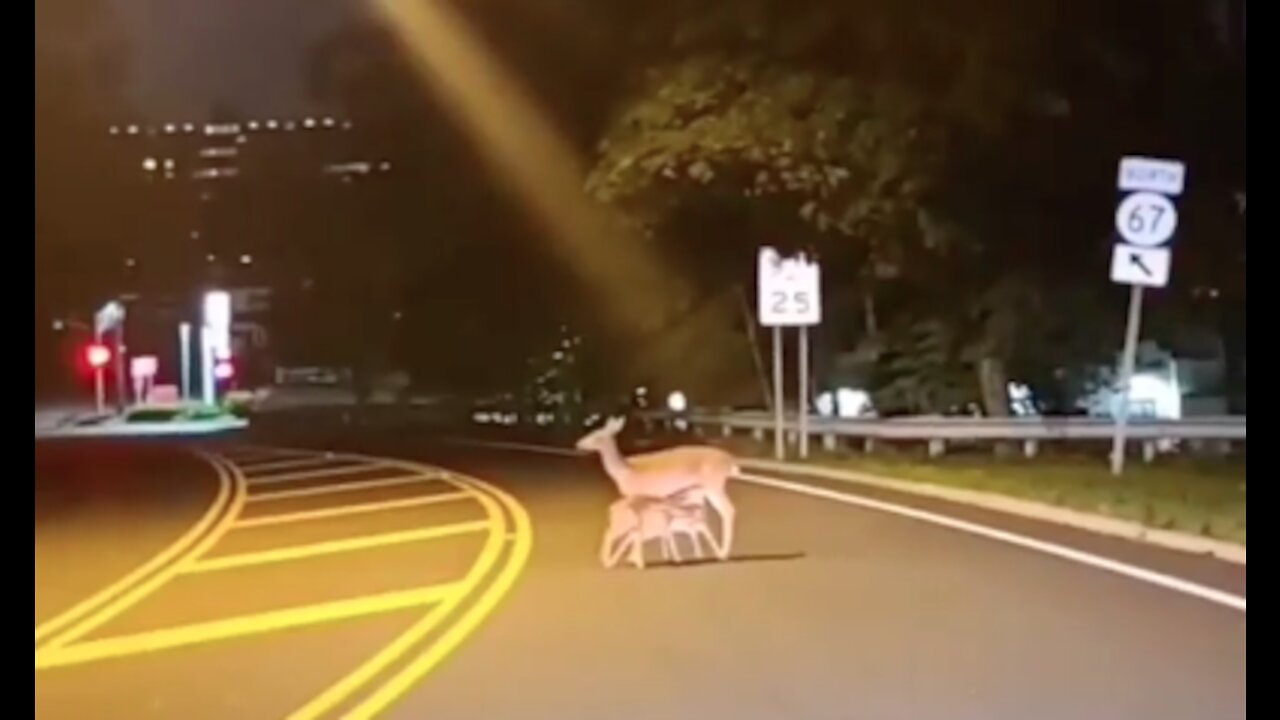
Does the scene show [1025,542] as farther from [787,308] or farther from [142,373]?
[142,373]

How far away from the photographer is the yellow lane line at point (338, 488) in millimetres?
14812

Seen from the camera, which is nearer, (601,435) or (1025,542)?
(601,435)

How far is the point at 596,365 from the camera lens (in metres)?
10.7

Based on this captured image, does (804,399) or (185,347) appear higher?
(185,347)

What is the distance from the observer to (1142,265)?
1122 cm

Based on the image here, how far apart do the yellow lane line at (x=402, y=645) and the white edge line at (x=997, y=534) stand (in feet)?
2.32

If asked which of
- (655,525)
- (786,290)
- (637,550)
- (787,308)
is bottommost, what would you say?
(637,550)

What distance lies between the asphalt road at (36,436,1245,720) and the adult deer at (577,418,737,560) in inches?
15.5

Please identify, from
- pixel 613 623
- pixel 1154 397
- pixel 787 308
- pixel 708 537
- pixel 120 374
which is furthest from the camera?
pixel 787 308

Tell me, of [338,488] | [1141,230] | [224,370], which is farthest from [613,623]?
[338,488]

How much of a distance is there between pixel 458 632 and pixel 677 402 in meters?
3.90

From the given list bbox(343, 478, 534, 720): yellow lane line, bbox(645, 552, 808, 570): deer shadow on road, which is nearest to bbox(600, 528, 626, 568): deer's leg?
bbox(645, 552, 808, 570): deer shadow on road

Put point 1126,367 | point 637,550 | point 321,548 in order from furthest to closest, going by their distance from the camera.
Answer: point 1126,367 → point 321,548 → point 637,550

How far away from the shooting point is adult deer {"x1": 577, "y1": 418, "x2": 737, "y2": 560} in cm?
939
